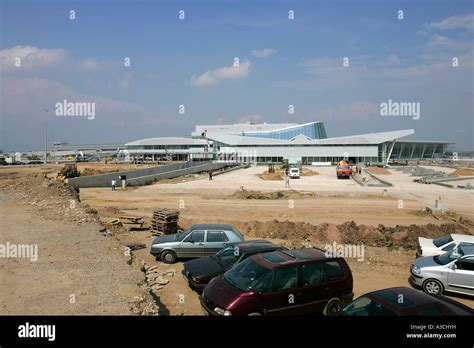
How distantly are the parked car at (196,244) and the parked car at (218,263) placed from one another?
1.54 metres

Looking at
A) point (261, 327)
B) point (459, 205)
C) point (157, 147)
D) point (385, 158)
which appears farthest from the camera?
point (157, 147)

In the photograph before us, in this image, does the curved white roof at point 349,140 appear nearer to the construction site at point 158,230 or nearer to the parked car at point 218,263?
the construction site at point 158,230

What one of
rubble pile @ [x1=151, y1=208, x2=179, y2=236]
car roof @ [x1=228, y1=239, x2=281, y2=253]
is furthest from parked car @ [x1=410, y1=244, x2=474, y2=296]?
rubble pile @ [x1=151, y1=208, x2=179, y2=236]

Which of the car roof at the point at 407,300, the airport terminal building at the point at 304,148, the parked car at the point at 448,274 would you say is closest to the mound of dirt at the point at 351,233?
the parked car at the point at 448,274

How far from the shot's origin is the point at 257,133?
417 ft

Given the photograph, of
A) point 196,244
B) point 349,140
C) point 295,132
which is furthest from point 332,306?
point 295,132

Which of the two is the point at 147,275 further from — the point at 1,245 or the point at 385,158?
the point at 385,158

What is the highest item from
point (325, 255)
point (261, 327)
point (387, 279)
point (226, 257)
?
point (261, 327)

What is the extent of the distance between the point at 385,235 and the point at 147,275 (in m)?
11.4

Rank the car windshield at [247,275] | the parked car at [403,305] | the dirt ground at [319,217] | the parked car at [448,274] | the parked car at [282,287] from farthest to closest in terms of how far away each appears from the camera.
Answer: the dirt ground at [319,217], the parked car at [448,274], the car windshield at [247,275], the parked car at [282,287], the parked car at [403,305]

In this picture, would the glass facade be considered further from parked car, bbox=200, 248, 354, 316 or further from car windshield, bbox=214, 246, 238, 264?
parked car, bbox=200, 248, 354, 316

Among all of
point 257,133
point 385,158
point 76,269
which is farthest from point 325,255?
point 257,133

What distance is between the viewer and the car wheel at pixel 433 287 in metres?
10.6

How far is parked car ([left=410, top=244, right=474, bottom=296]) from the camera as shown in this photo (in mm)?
10366
